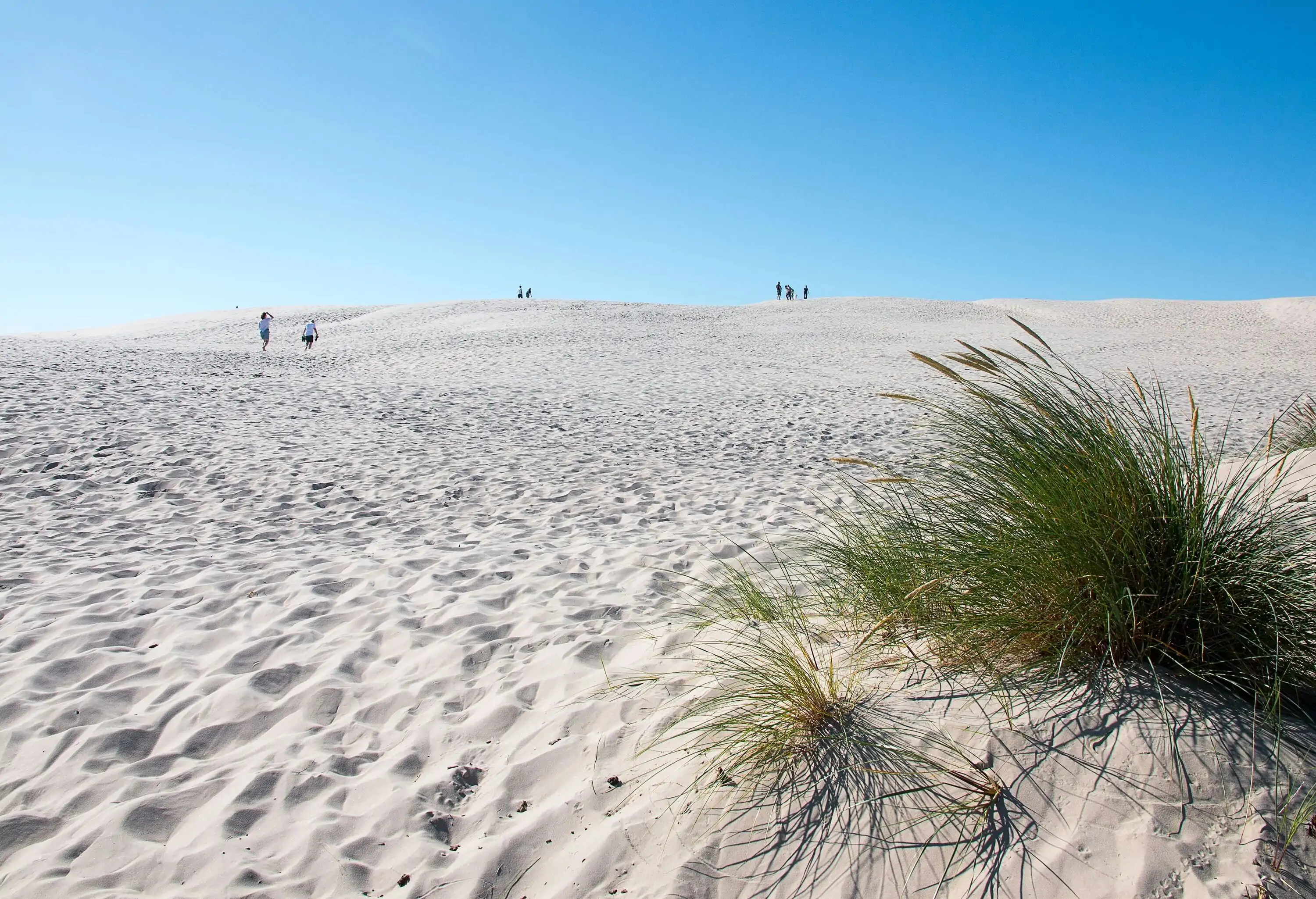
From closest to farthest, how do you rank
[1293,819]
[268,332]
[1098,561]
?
[1293,819] < [1098,561] < [268,332]

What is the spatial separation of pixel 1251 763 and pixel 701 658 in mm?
1916

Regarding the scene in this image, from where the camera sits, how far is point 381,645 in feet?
13.2

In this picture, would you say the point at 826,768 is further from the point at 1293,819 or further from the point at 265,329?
the point at 265,329

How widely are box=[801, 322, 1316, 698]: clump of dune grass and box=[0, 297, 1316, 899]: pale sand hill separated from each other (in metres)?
0.38

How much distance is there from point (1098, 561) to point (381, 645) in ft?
11.2

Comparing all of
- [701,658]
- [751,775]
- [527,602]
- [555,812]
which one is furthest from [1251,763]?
[527,602]

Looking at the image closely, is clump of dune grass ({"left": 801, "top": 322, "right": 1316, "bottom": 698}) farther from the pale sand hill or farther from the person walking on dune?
the person walking on dune

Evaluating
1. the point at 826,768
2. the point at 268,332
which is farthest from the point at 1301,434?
the point at 268,332

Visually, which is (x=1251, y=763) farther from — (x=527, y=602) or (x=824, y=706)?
(x=527, y=602)

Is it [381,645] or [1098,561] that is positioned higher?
[1098,561]

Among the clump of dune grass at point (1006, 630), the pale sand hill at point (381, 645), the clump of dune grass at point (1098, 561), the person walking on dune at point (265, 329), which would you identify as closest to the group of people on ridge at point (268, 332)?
the person walking on dune at point (265, 329)

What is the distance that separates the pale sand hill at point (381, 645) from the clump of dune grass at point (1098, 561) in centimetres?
38

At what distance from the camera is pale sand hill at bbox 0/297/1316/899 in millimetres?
2312

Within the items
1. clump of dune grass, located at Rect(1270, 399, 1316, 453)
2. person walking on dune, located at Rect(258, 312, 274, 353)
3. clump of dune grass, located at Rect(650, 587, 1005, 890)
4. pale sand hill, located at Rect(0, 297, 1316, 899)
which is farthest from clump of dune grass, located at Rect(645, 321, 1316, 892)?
person walking on dune, located at Rect(258, 312, 274, 353)
